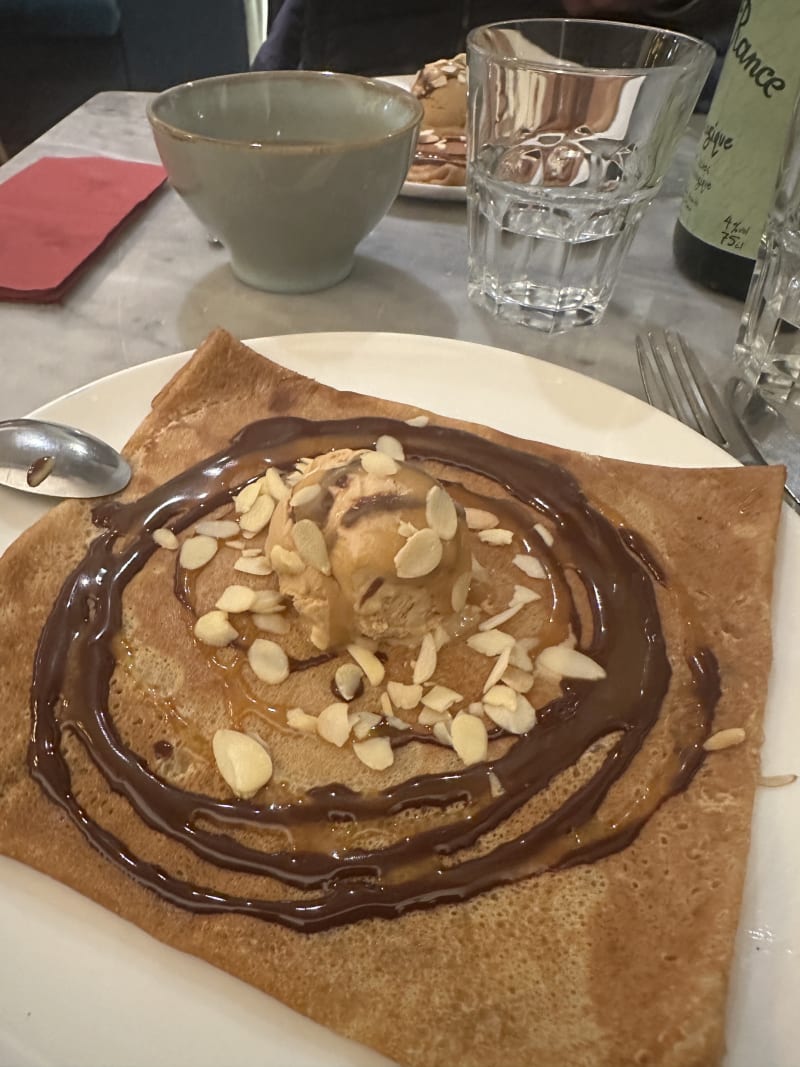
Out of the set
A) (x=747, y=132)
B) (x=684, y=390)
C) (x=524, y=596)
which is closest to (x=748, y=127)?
(x=747, y=132)

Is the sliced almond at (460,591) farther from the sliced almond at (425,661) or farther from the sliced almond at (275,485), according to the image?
the sliced almond at (275,485)

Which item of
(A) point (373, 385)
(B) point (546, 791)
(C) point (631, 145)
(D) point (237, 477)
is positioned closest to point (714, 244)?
(C) point (631, 145)

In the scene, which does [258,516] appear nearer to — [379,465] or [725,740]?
[379,465]

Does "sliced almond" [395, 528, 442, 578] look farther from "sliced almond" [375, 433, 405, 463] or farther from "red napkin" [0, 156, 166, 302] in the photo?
"red napkin" [0, 156, 166, 302]

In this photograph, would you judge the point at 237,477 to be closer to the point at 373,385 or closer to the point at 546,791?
the point at 373,385

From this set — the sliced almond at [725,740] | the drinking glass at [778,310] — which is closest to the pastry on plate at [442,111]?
the drinking glass at [778,310]
